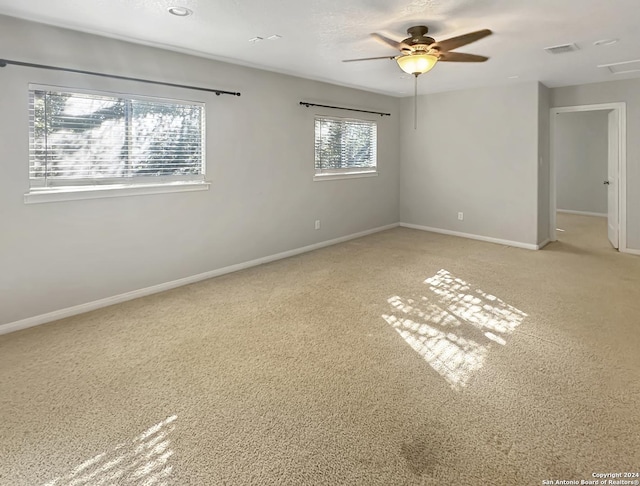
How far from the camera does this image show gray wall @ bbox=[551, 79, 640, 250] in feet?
17.2

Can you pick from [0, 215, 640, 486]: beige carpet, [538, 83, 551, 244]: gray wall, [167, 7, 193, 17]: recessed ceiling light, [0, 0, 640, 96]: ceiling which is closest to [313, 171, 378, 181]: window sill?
[0, 0, 640, 96]: ceiling

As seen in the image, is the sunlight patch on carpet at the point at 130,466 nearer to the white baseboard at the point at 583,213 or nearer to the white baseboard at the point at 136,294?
the white baseboard at the point at 136,294

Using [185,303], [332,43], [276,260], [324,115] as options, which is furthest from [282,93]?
[185,303]

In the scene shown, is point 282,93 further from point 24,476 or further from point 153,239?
point 24,476

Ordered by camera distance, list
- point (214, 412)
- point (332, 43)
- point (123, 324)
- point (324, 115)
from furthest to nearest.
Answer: point (324, 115), point (332, 43), point (123, 324), point (214, 412)

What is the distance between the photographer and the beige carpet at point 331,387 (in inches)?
68.2

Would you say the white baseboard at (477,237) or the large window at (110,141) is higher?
the large window at (110,141)

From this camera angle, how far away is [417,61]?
3.36 m

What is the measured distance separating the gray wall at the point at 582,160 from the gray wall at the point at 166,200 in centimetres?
516

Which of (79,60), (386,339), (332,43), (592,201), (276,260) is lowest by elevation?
(386,339)

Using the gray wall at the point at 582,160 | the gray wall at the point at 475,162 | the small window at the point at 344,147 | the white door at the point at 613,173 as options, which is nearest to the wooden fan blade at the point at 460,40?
the small window at the point at 344,147

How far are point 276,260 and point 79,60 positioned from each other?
2950 mm

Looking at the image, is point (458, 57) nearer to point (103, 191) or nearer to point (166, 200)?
point (166, 200)

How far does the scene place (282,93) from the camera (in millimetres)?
4996
